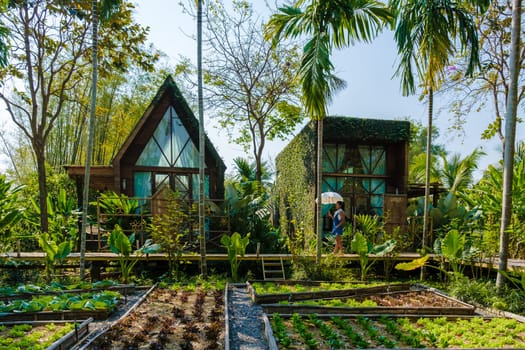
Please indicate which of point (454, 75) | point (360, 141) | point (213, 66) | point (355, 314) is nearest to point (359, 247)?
point (355, 314)

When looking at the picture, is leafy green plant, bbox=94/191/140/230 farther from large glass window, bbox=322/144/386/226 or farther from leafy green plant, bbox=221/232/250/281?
large glass window, bbox=322/144/386/226

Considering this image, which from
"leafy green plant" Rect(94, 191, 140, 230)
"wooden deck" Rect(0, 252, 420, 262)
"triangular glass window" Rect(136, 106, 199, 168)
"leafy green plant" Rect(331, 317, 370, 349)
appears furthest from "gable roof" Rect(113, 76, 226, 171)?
"leafy green plant" Rect(331, 317, 370, 349)

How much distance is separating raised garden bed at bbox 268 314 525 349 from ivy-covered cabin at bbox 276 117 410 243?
21.2 feet

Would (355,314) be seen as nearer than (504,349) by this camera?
No

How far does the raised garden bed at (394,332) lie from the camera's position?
4133 mm

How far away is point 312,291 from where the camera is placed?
6.55 m

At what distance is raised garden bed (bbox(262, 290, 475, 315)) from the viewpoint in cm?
554

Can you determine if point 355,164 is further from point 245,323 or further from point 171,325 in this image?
point 171,325

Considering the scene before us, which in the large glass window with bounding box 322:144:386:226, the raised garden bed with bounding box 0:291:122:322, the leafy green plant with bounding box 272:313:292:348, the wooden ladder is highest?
the large glass window with bounding box 322:144:386:226

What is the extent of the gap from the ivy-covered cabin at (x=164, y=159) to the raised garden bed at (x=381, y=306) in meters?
6.10

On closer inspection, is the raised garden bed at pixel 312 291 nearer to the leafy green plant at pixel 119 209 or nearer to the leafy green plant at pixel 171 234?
the leafy green plant at pixel 171 234

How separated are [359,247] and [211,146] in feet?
20.9

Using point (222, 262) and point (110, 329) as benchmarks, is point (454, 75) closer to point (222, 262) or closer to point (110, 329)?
point (222, 262)

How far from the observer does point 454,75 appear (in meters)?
12.9
